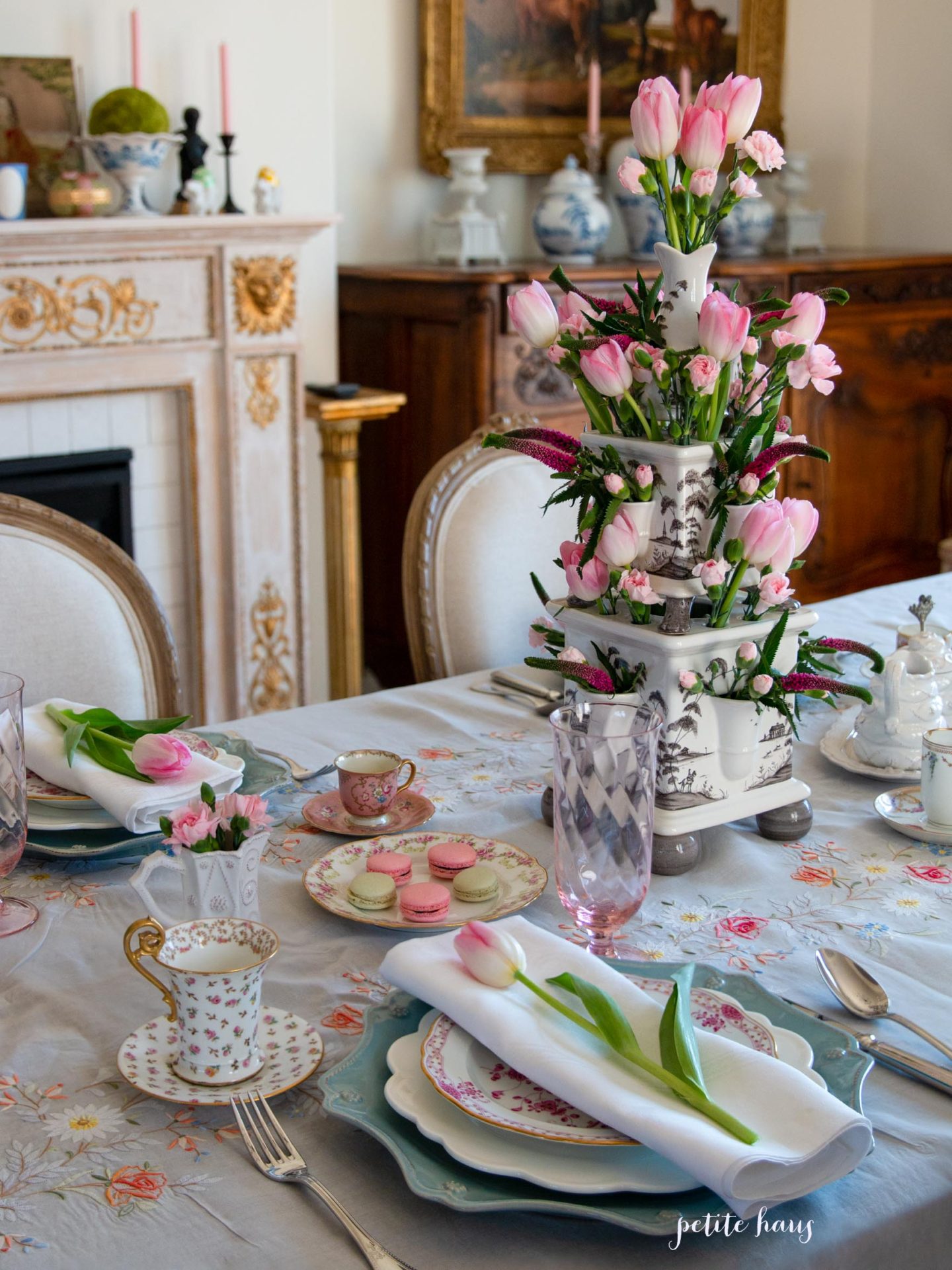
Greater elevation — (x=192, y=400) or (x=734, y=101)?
(x=734, y=101)

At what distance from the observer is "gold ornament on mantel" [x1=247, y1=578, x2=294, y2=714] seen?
10.2ft

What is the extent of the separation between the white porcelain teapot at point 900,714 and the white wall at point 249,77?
1.94m

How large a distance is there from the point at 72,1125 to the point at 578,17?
3.50 m

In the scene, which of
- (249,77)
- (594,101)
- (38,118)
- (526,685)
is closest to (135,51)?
(38,118)

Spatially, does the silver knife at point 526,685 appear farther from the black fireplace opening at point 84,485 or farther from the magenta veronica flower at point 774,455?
the black fireplace opening at point 84,485

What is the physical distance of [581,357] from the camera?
1126 mm

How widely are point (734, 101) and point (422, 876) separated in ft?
2.18

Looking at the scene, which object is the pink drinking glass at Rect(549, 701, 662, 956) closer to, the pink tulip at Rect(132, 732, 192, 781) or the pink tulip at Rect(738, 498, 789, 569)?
the pink tulip at Rect(738, 498, 789, 569)

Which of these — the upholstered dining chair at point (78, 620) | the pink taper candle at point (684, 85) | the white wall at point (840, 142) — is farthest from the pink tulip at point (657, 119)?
the white wall at point (840, 142)

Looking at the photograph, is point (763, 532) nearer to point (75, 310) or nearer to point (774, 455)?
point (774, 455)

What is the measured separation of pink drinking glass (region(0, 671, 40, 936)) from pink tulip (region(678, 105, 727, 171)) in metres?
0.65

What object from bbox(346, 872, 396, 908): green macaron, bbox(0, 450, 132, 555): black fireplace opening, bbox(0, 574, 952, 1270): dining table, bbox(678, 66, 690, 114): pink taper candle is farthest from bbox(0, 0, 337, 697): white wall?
bbox(346, 872, 396, 908): green macaron

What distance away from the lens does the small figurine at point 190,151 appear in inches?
112

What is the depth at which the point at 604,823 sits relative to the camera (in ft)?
3.22
